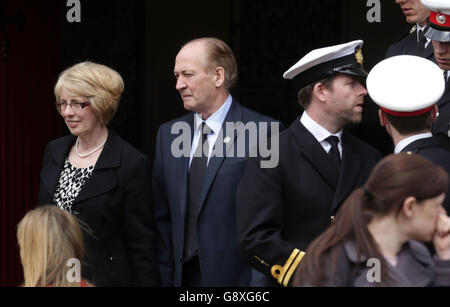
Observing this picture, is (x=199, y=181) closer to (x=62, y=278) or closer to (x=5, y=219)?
(x=62, y=278)

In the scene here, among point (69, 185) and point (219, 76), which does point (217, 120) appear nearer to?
point (219, 76)

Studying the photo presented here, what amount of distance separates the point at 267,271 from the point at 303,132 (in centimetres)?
57

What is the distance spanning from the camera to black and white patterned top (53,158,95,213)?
13.3 feet

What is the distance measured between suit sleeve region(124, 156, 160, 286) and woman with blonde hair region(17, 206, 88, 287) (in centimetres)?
81

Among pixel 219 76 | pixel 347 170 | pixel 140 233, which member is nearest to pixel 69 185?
pixel 140 233

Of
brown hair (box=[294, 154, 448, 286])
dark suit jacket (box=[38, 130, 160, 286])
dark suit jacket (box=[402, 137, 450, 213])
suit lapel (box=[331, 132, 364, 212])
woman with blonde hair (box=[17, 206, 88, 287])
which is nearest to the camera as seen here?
brown hair (box=[294, 154, 448, 286])

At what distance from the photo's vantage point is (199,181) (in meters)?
4.12

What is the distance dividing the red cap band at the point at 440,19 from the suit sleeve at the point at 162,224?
1273 millimetres

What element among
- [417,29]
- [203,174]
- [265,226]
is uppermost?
[417,29]

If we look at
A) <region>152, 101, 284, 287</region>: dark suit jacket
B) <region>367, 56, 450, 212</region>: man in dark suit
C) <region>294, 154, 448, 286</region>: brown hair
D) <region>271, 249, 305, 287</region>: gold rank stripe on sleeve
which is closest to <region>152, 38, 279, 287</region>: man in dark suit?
<region>152, 101, 284, 287</region>: dark suit jacket

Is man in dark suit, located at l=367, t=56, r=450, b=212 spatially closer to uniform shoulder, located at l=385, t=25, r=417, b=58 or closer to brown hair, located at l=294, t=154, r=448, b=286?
brown hair, located at l=294, t=154, r=448, b=286

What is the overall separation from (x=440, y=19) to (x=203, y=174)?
1.15m

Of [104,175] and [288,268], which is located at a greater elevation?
[104,175]

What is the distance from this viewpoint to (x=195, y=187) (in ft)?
13.5
